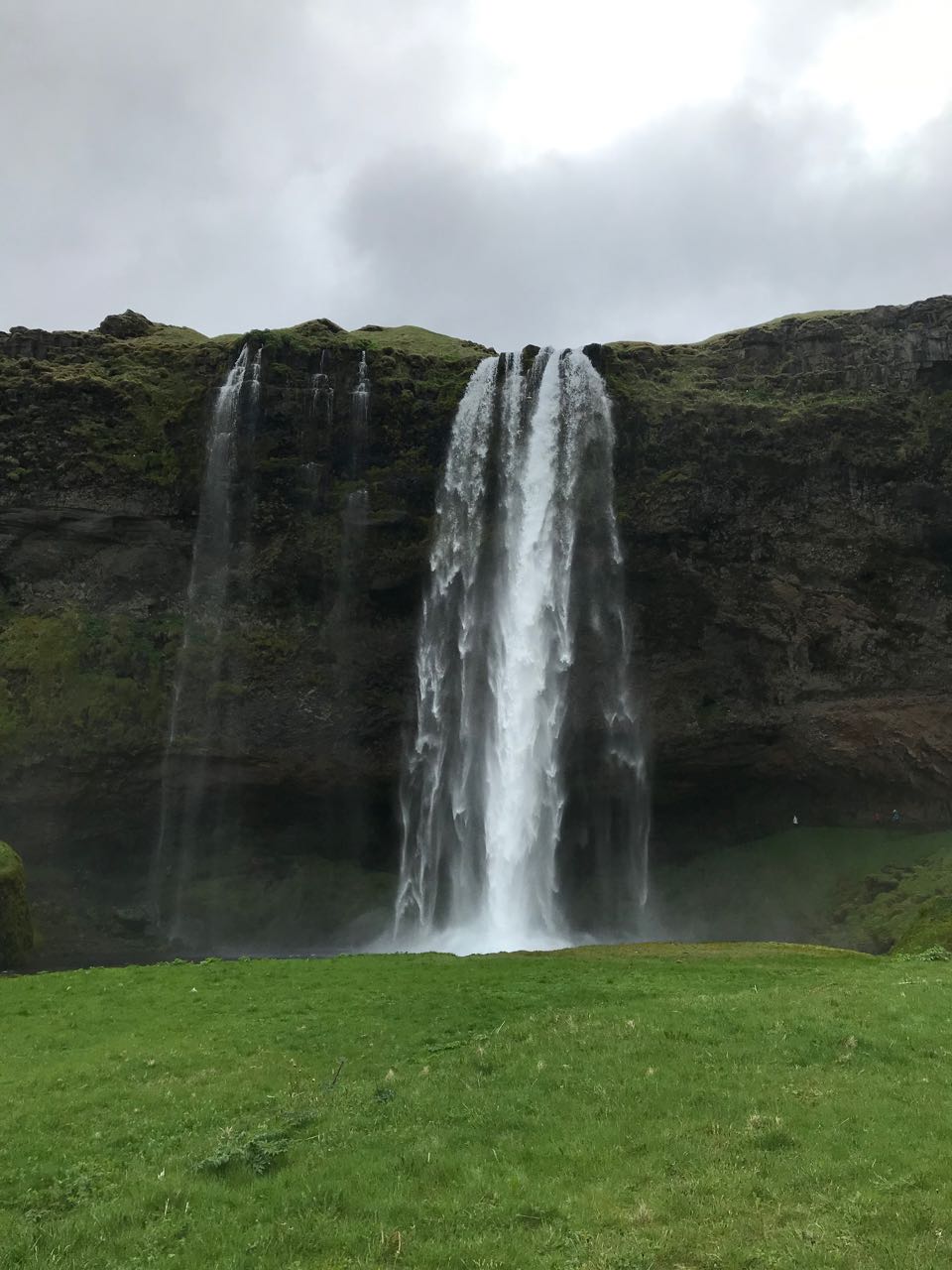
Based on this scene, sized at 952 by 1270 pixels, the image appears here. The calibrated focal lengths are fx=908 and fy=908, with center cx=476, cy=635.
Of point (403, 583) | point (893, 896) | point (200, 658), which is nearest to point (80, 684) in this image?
point (200, 658)

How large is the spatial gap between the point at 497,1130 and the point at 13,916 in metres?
29.8

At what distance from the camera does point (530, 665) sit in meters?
42.6

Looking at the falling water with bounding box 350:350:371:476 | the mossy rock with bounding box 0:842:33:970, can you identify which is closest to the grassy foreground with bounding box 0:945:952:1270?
the mossy rock with bounding box 0:842:33:970

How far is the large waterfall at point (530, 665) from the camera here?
138 feet

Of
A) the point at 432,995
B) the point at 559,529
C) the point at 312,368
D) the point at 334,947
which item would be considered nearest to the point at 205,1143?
the point at 432,995

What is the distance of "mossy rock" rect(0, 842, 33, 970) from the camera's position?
1294 inches

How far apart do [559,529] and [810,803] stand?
19.0 metres

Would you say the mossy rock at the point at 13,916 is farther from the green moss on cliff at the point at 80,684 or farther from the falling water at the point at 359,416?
the falling water at the point at 359,416

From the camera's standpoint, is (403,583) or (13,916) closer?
(13,916)

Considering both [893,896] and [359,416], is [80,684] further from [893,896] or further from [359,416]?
[893,896]

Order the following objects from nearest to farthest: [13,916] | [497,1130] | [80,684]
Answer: [497,1130], [13,916], [80,684]

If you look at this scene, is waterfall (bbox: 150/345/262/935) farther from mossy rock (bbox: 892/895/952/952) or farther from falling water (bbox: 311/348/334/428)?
mossy rock (bbox: 892/895/952/952)

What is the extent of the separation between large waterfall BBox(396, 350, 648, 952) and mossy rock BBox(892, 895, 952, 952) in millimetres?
15240

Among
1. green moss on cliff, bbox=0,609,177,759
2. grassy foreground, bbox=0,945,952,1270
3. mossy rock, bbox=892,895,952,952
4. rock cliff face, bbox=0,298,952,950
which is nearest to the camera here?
grassy foreground, bbox=0,945,952,1270
